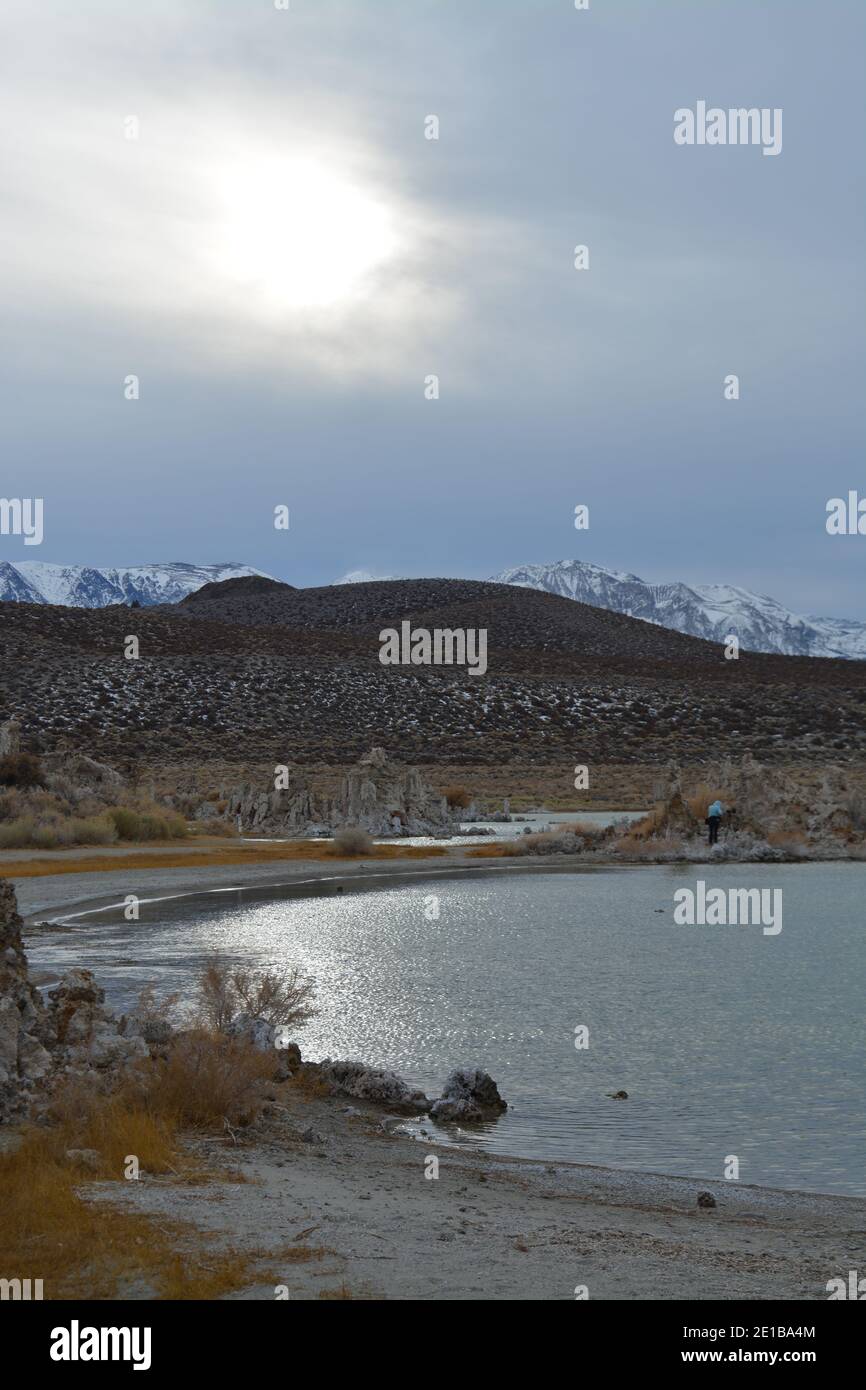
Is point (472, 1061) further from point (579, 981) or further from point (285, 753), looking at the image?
point (285, 753)

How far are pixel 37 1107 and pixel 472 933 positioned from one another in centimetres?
1353

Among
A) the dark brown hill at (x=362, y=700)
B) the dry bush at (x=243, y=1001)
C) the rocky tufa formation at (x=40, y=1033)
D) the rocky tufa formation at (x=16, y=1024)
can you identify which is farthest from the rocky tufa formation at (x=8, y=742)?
the rocky tufa formation at (x=16, y=1024)

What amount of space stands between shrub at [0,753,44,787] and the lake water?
1772cm

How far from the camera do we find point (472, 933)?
22.5m

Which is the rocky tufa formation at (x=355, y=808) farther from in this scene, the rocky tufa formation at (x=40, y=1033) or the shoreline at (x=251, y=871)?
the rocky tufa formation at (x=40, y=1033)

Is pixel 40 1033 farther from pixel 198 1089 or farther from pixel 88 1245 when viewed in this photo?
pixel 88 1245

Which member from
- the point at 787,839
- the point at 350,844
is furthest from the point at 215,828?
the point at 787,839

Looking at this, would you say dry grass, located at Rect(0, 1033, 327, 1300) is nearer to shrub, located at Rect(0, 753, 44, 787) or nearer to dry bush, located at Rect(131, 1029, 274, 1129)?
dry bush, located at Rect(131, 1029, 274, 1129)

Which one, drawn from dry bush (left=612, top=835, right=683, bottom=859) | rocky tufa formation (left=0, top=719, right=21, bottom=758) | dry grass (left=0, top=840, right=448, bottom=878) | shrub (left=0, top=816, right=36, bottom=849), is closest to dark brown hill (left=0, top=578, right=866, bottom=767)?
rocky tufa formation (left=0, top=719, right=21, bottom=758)

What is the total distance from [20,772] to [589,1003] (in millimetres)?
32584

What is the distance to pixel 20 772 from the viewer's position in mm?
44406

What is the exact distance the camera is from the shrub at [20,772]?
4422 centimetres

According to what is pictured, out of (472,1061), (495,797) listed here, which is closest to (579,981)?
(472,1061)

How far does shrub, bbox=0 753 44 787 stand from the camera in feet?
145
